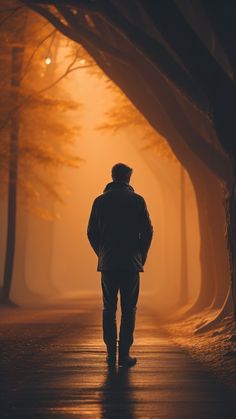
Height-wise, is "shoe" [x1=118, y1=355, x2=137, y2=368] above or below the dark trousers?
below

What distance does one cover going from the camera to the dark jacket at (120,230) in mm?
7023

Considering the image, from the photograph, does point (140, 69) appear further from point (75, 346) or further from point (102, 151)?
point (102, 151)

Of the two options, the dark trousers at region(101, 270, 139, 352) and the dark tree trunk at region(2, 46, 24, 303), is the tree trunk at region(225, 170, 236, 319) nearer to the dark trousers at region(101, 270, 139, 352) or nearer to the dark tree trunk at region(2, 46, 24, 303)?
the dark trousers at region(101, 270, 139, 352)

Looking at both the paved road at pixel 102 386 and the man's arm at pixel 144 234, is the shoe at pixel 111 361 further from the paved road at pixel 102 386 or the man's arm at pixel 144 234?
the man's arm at pixel 144 234

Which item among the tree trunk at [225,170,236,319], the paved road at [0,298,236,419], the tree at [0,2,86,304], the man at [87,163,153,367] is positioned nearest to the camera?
the paved road at [0,298,236,419]

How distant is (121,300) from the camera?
7109mm

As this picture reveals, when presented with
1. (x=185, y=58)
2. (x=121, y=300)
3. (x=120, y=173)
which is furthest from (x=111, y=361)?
(x=185, y=58)

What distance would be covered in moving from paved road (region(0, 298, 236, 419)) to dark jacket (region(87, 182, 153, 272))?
1017mm

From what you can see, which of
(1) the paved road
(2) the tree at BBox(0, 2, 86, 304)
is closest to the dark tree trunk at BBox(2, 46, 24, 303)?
(2) the tree at BBox(0, 2, 86, 304)

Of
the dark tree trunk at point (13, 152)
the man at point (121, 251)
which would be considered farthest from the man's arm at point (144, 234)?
the dark tree trunk at point (13, 152)

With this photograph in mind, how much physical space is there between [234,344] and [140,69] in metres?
6.12

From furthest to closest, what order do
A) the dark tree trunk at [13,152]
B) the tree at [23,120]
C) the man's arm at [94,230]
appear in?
the dark tree trunk at [13,152] → the tree at [23,120] → the man's arm at [94,230]

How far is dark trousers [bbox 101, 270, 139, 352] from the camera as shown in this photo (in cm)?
703

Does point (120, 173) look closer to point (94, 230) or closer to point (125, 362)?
point (94, 230)
